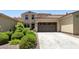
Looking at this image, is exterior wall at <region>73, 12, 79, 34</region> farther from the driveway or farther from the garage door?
the garage door

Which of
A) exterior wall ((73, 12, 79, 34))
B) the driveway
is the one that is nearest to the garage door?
exterior wall ((73, 12, 79, 34))

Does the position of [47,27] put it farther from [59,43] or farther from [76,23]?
[59,43]

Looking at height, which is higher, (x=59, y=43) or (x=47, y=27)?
Result: (x=47, y=27)

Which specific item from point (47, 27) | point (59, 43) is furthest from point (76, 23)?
point (47, 27)

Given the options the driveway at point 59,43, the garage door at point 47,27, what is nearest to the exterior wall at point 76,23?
the driveway at point 59,43

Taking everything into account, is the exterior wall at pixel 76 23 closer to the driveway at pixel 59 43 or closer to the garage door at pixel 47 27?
the driveway at pixel 59 43
